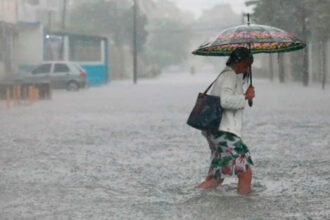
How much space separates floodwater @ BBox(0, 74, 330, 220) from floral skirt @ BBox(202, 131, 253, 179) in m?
0.27

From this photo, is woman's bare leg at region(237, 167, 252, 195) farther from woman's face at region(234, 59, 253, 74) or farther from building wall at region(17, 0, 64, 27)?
building wall at region(17, 0, 64, 27)

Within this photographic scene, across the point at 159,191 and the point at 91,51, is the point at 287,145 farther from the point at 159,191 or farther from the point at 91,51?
the point at 91,51

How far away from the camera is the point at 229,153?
6887mm

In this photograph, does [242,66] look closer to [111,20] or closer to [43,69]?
[43,69]

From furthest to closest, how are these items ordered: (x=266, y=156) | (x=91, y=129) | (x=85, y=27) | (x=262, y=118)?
(x=85, y=27), (x=262, y=118), (x=91, y=129), (x=266, y=156)

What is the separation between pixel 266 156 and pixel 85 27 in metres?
63.3

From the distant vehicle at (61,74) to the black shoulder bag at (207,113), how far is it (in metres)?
26.9

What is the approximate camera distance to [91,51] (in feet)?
151

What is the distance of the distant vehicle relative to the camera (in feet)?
110

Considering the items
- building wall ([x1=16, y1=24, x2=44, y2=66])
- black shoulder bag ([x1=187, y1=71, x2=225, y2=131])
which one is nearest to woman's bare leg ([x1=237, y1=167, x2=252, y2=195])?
black shoulder bag ([x1=187, y1=71, x2=225, y2=131])

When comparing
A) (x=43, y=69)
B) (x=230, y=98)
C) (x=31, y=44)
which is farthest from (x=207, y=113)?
(x=31, y=44)

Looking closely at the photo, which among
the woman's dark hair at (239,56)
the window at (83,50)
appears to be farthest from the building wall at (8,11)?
the woman's dark hair at (239,56)

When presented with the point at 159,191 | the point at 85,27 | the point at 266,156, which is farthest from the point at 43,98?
the point at 85,27

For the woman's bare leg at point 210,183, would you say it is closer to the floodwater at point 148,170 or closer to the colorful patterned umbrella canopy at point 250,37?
the floodwater at point 148,170
